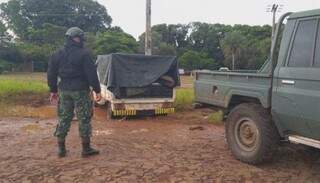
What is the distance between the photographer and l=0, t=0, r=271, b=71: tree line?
48.4 meters

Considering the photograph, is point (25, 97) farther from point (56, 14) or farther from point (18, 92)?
point (56, 14)

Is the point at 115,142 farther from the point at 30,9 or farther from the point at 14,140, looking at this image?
the point at 30,9

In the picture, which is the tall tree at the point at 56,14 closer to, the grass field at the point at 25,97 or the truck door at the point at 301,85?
the grass field at the point at 25,97

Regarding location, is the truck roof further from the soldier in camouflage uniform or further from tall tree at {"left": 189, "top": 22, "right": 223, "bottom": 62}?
tall tree at {"left": 189, "top": 22, "right": 223, "bottom": 62}

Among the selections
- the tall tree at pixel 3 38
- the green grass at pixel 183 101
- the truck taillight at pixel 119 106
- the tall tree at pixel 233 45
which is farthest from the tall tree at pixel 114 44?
the truck taillight at pixel 119 106

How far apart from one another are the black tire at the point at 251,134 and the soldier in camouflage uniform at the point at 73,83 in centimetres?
206

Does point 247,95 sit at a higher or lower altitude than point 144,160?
higher

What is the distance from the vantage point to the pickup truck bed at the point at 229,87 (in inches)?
241

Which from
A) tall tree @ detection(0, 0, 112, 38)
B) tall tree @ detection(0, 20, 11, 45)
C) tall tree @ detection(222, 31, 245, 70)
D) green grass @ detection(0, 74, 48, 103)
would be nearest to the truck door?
green grass @ detection(0, 74, 48, 103)

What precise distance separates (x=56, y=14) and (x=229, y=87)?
6955 centimetres

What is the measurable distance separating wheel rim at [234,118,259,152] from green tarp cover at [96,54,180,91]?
5378mm

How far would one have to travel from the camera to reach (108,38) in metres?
50.1

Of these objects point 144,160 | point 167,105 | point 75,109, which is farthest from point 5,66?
point 144,160

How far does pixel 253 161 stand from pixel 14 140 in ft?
14.5
